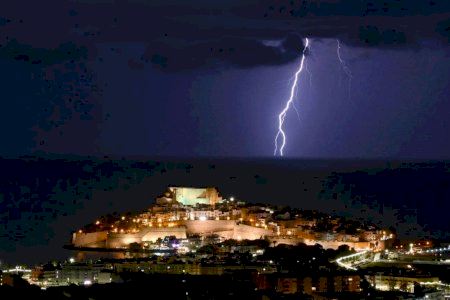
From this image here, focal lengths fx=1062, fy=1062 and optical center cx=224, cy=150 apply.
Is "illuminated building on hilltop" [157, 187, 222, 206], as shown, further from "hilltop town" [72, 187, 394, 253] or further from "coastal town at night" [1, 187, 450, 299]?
"hilltop town" [72, 187, 394, 253]

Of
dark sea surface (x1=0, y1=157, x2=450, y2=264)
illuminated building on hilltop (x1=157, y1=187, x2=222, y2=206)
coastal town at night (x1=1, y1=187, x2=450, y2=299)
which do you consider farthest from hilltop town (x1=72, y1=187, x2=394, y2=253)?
illuminated building on hilltop (x1=157, y1=187, x2=222, y2=206)

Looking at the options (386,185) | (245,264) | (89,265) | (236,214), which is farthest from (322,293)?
(386,185)

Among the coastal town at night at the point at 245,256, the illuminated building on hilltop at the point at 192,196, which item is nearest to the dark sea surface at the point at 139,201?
the coastal town at night at the point at 245,256

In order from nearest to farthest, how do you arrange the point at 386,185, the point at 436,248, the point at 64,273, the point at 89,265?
the point at 64,273
the point at 89,265
the point at 436,248
the point at 386,185

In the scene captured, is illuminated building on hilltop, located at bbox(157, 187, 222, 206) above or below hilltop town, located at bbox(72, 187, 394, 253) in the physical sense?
above

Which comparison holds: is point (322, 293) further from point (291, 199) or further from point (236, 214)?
point (291, 199)

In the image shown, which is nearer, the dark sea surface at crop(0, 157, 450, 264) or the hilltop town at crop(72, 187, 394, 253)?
the hilltop town at crop(72, 187, 394, 253)

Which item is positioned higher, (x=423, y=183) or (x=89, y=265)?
(x=423, y=183)

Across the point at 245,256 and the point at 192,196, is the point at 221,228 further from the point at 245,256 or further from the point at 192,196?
the point at 245,256

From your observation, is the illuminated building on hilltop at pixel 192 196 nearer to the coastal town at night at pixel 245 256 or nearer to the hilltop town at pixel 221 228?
the coastal town at night at pixel 245 256
